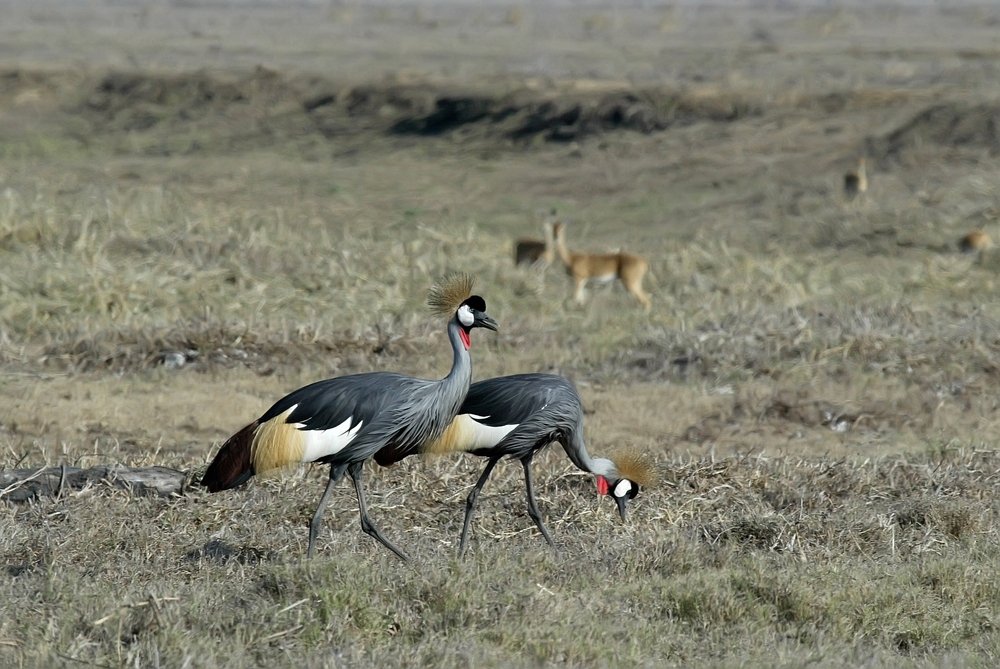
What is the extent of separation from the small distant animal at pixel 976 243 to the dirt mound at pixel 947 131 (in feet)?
19.7

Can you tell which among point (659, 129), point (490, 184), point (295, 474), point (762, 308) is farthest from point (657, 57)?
point (295, 474)

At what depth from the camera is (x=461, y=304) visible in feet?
20.0

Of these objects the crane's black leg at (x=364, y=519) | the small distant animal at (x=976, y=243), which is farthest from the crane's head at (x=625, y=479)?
the small distant animal at (x=976, y=243)

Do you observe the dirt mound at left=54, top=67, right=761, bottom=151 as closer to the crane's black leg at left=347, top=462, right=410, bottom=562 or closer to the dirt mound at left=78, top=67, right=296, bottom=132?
the dirt mound at left=78, top=67, right=296, bottom=132

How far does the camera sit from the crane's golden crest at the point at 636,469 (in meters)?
6.79

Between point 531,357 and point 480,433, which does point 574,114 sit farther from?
point 480,433

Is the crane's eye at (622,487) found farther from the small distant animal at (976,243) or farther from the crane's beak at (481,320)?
the small distant animal at (976,243)

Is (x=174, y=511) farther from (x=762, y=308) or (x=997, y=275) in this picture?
(x=997, y=275)

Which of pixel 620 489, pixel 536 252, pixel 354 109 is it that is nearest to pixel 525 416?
pixel 620 489

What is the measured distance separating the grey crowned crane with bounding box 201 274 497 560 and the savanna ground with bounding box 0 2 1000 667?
1.37ft

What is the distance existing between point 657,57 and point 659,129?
17945mm

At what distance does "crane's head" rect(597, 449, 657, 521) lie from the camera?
6.76 metres

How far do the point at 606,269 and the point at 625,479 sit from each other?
382 inches

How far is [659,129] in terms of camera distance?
2803 cm
